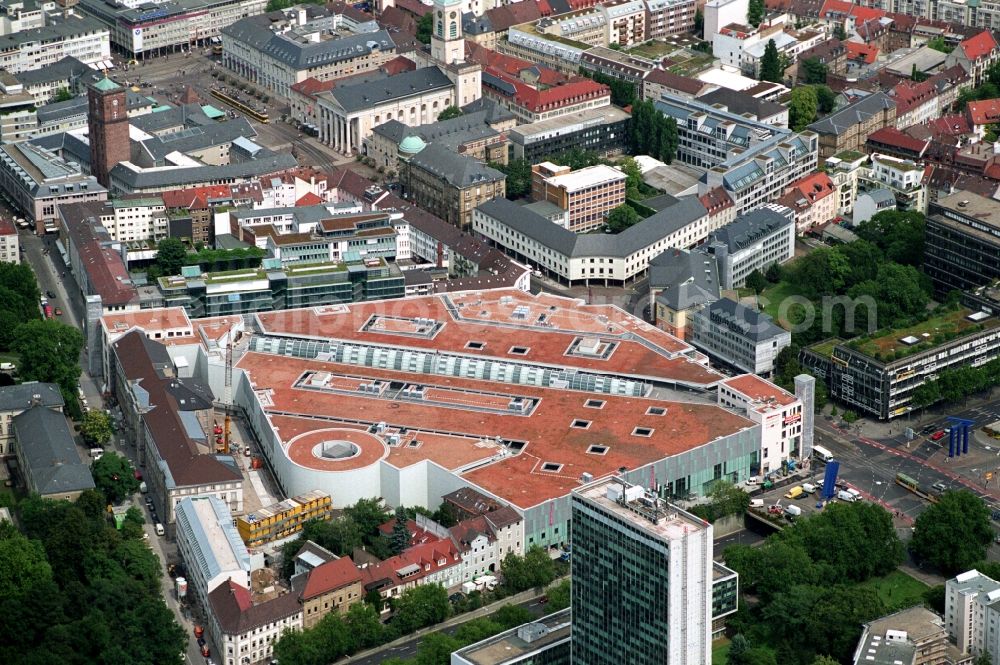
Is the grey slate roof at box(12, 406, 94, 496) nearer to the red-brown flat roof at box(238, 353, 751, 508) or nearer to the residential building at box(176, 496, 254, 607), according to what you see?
the residential building at box(176, 496, 254, 607)

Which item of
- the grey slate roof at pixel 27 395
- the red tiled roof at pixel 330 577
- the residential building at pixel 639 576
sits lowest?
the red tiled roof at pixel 330 577

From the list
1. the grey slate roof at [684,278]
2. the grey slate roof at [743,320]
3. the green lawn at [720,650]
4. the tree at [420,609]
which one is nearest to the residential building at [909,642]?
the green lawn at [720,650]

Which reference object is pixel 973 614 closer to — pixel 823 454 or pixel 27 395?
pixel 823 454

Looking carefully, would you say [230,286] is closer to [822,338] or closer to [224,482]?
[224,482]

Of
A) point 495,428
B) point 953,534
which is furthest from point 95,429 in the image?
point 953,534

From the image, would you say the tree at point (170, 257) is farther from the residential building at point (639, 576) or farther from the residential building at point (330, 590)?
the residential building at point (639, 576)

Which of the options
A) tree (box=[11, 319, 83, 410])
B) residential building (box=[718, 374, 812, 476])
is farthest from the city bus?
tree (box=[11, 319, 83, 410])
